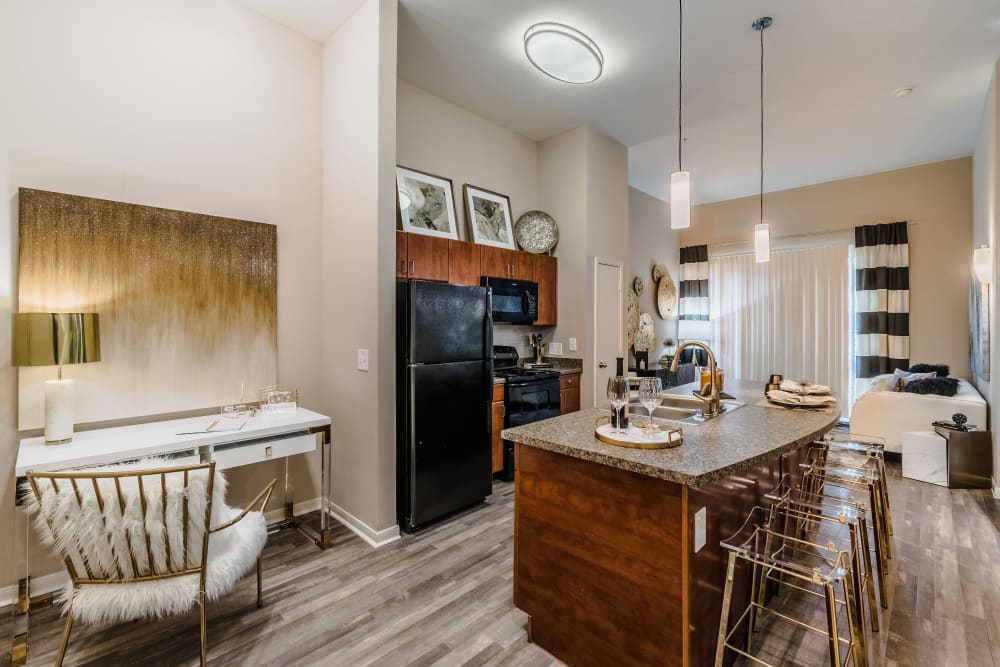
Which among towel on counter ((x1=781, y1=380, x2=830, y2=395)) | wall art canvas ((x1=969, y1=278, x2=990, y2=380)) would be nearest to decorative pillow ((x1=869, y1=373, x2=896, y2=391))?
wall art canvas ((x1=969, y1=278, x2=990, y2=380))

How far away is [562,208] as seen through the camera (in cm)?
449

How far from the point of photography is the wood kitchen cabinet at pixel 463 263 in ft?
11.7

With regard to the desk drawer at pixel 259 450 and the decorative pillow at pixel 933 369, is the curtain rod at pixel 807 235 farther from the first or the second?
the desk drawer at pixel 259 450

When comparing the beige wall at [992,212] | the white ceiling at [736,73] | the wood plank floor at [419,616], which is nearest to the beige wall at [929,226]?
the white ceiling at [736,73]

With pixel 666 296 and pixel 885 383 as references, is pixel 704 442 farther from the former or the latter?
pixel 666 296

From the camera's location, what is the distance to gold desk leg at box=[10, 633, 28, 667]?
1668 millimetres

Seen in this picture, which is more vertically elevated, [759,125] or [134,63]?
[759,125]

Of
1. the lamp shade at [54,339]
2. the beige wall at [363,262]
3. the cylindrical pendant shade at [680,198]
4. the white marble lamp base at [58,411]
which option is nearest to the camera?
the lamp shade at [54,339]

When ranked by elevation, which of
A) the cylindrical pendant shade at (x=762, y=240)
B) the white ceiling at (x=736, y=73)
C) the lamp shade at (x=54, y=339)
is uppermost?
the white ceiling at (x=736, y=73)

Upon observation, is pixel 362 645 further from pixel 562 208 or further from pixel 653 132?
pixel 653 132

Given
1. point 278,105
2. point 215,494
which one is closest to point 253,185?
point 278,105

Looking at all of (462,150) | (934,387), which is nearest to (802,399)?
(934,387)

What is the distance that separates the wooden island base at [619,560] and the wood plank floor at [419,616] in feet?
0.84

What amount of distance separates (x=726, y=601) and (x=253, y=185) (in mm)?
3253
